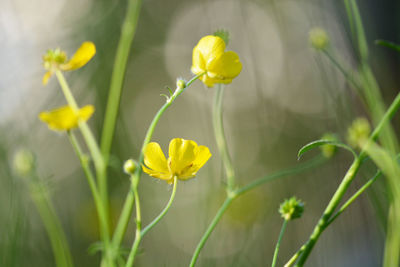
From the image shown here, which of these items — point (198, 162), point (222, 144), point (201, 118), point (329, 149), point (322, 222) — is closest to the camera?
point (322, 222)

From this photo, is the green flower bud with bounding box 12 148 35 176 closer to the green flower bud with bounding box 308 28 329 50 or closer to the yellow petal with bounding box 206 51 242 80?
the yellow petal with bounding box 206 51 242 80

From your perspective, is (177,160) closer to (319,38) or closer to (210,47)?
(210,47)

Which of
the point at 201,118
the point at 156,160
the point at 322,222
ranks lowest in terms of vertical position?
the point at 322,222

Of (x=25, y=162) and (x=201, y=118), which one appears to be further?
(x=201, y=118)

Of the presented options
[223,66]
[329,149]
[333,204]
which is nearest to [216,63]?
[223,66]

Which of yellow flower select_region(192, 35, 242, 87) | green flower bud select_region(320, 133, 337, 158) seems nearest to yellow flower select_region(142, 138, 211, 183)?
yellow flower select_region(192, 35, 242, 87)

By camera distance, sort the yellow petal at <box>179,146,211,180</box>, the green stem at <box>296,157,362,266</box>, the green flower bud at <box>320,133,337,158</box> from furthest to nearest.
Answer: the green flower bud at <box>320,133,337,158</box> < the yellow petal at <box>179,146,211,180</box> < the green stem at <box>296,157,362,266</box>

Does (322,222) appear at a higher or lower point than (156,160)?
lower
